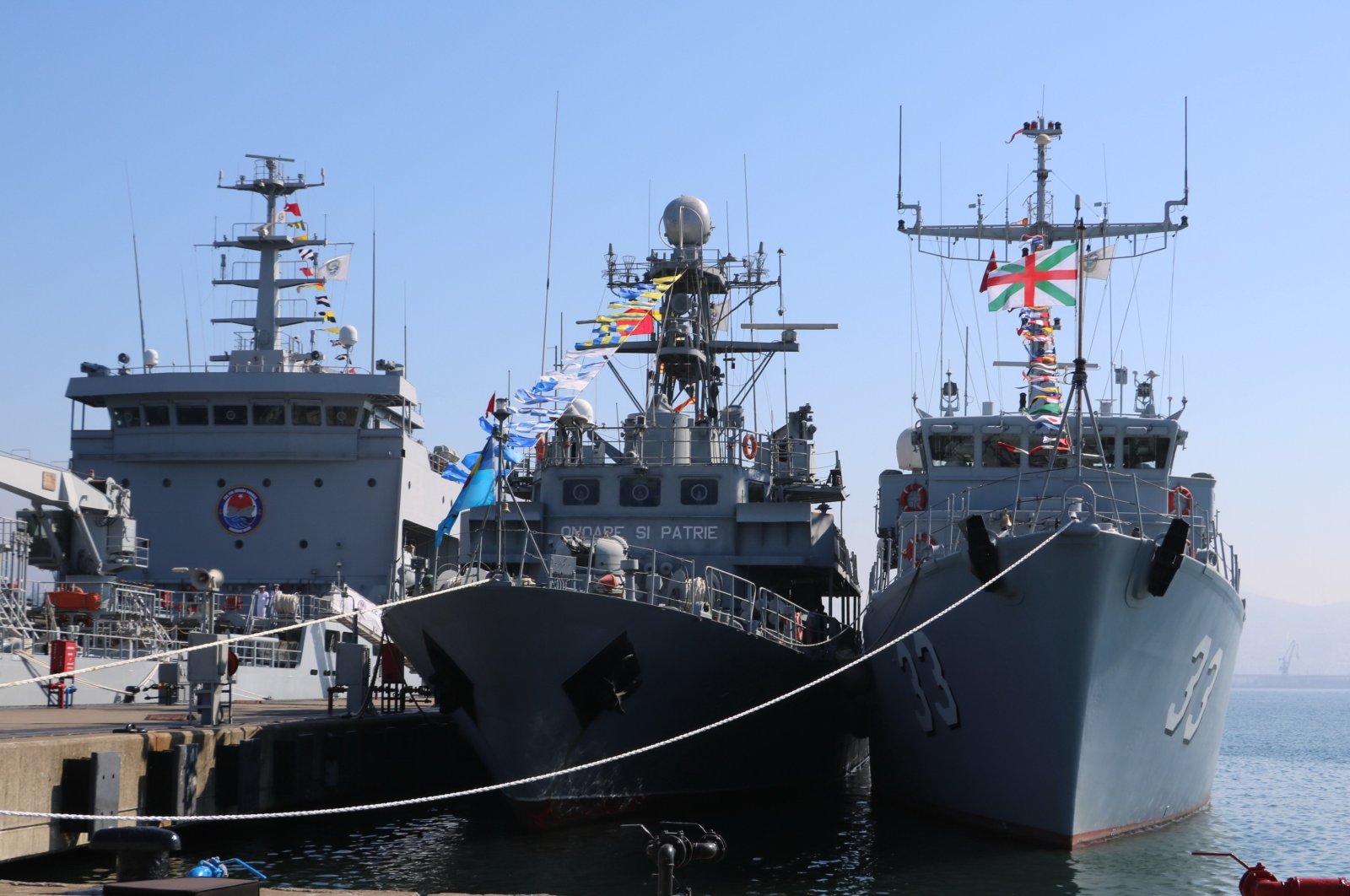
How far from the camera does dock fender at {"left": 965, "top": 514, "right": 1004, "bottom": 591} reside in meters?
13.5

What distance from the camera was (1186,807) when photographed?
16203 mm

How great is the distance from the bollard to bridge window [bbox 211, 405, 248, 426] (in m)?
20.8

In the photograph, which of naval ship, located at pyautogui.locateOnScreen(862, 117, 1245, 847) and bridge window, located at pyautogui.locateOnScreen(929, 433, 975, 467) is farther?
bridge window, located at pyautogui.locateOnScreen(929, 433, 975, 467)

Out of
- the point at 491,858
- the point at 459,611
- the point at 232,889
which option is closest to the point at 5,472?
the point at 459,611

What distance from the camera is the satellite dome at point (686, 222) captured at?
938 inches

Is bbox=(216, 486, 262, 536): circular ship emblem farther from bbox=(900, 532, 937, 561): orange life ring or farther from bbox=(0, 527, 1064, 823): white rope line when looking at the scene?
bbox=(900, 532, 937, 561): orange life ring

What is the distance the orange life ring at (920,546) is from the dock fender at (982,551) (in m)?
1.80

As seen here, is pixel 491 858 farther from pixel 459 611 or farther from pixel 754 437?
pixel 754 437

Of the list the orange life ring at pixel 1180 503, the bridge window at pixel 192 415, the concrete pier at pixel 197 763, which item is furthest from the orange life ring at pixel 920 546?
the bridge window at pixel 192 415

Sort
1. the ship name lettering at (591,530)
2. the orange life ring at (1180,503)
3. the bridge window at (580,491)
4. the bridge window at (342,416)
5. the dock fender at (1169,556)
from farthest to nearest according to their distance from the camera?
the bridge window at (342,416)
the bridge window at (580,491)
the ship name lettering at (591,530)
the orange life ring at (1180,503)
the dock fender at (1169,556)

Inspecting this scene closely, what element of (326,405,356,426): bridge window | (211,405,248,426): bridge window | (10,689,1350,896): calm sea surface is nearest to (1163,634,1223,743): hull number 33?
(10,689,1350,896): calm sea surface

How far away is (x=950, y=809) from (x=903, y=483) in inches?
220

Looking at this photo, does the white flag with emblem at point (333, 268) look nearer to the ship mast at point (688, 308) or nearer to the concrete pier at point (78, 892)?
the ship mast at point (688, 308)

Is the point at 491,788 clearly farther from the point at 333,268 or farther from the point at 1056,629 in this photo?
the point at 333,268
